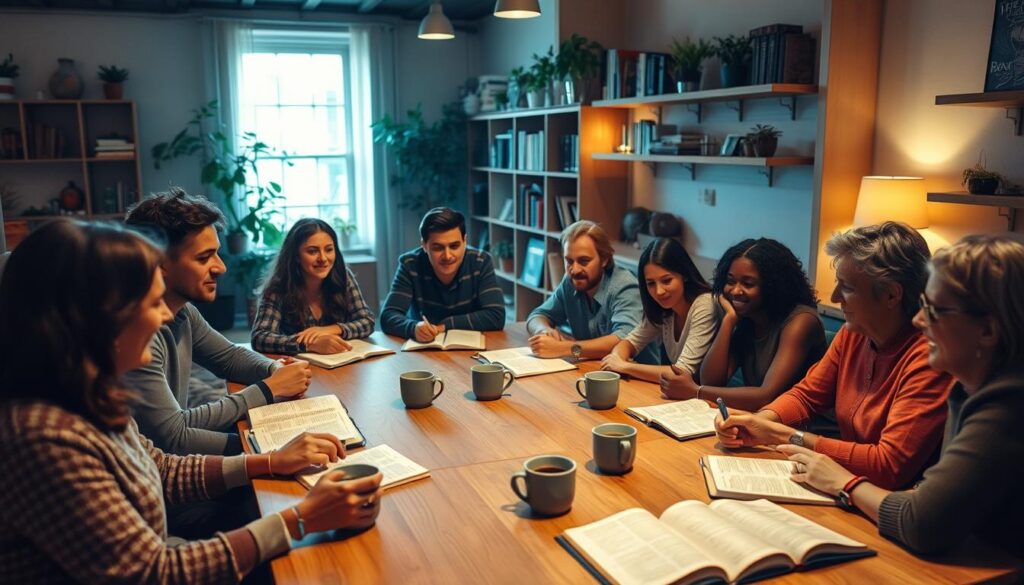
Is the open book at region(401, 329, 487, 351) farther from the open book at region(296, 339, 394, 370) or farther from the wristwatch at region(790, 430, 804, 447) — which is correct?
the wristwatch at region(790, 430, 804, 447)

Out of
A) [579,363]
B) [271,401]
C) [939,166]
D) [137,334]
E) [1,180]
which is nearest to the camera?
[137,334]

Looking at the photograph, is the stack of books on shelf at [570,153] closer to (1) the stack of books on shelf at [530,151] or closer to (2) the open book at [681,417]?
(1) the stack of books on shelf at [530,151]

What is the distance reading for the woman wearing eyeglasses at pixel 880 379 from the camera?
1.44 metres

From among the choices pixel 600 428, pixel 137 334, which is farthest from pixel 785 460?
pixel 137 334

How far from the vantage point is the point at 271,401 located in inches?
77.8

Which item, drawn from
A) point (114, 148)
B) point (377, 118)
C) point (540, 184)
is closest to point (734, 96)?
point (540, 184)

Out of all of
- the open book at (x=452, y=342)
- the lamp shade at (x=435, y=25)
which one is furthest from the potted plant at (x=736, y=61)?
the open book at (x=452, y=342)

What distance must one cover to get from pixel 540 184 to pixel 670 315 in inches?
129

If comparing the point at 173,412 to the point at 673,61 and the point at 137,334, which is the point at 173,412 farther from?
the point at 673,61

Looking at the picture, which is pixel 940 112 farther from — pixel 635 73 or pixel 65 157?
pixel 65 157

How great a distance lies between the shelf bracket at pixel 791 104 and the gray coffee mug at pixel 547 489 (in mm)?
2764

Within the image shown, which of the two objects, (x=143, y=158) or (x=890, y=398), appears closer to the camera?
(x=890, y=398)

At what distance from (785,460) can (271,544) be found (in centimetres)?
98

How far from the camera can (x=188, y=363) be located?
6.95ft
